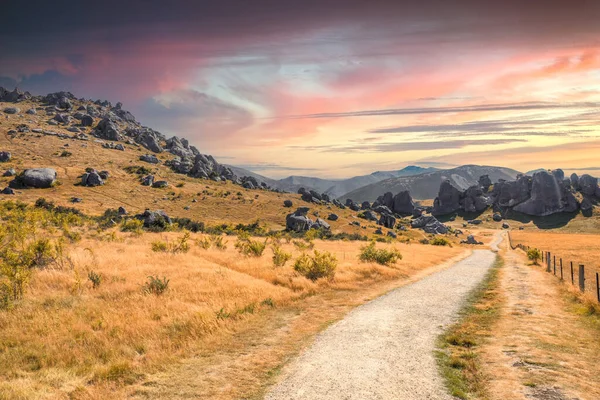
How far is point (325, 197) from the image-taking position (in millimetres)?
156000

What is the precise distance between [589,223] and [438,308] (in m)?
185

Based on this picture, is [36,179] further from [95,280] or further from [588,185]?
[588,185]

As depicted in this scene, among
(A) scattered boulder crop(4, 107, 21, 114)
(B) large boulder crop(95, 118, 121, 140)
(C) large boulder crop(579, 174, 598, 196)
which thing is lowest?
(C) large boulder crop(579, 174, 598, 196)

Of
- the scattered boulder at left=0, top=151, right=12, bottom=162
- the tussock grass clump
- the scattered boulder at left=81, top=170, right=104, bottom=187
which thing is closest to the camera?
the tussock grass clump

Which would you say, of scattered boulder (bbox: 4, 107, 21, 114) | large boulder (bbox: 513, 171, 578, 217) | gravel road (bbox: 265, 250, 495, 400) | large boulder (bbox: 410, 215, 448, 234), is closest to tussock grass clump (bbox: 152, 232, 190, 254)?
gravel road (bbox: 265, 250, 495, 400)

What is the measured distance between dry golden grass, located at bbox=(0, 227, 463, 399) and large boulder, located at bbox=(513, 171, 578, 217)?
195 metres

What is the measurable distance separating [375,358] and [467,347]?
3.42 metres

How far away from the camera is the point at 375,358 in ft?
33.1

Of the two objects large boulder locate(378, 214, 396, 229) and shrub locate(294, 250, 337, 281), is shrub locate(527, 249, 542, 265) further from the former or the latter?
large boulder locate(378, 214, 396, 229)

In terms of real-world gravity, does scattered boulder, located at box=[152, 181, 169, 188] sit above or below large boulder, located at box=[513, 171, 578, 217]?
above

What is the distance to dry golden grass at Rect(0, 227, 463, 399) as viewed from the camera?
8.98 m

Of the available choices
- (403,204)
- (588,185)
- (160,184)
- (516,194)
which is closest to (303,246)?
(160,184)

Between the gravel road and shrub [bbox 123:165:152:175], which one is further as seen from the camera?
shrub [bbox 123:165:152:175]

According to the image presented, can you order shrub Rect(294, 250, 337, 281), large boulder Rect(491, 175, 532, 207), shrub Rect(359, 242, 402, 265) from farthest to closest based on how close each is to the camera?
large boulder Rect(491, 175, 532, 207) → shrub Rect(359, 242, 402, 265) → shrub Rect(294, 250, 337, 281)
